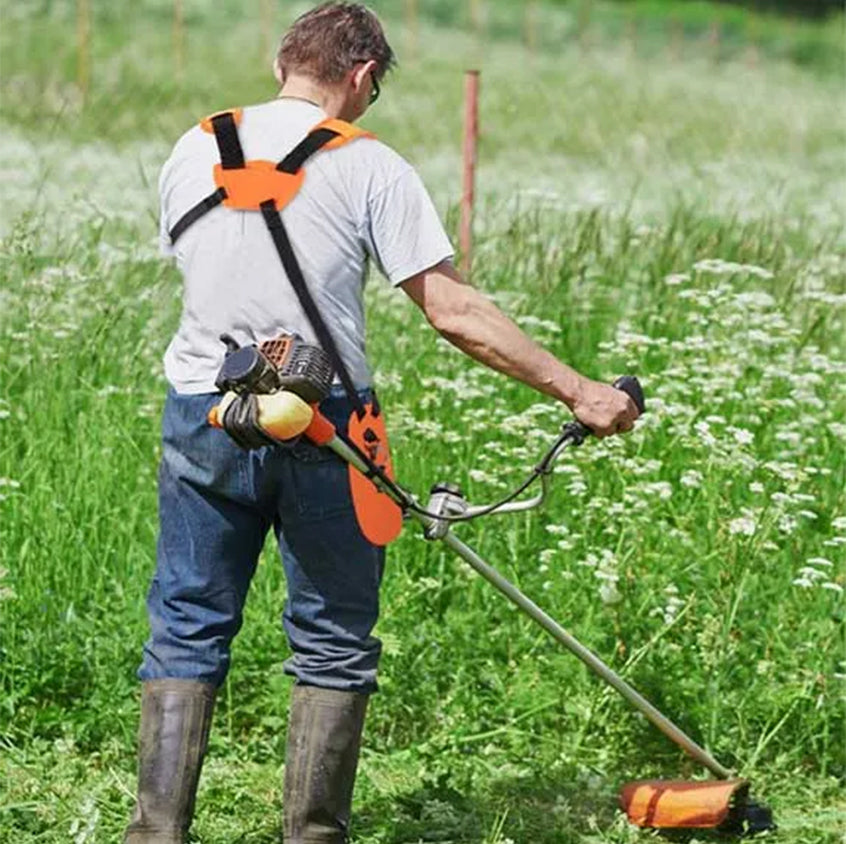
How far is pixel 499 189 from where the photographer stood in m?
13.4

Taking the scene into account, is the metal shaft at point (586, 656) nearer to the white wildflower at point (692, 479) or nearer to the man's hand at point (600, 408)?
the man's hand at point (600, 408)

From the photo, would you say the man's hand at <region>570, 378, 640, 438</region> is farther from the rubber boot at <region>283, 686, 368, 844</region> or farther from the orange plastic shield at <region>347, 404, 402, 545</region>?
the rubber boot at <region>283, 686, 368, 844</region>

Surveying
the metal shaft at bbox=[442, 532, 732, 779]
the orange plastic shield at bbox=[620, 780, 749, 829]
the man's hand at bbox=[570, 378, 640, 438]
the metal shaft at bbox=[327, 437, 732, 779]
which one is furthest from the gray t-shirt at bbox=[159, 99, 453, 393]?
the orange plastic shield at bbox=[620, 780, 749, 829]

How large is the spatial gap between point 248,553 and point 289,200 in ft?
2.69

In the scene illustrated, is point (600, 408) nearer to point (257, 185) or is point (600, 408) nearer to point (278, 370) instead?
point (278, 370)

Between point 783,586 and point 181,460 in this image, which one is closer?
point 181,460

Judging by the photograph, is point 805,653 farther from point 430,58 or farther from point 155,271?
point 430,58

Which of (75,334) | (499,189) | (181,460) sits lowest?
(499,189)

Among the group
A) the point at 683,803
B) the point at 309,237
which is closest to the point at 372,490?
the point at 309,237

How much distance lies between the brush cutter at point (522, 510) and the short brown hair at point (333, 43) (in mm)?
757

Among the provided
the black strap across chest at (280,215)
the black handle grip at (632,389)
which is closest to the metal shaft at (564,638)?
the black strap across chest at (280,215)

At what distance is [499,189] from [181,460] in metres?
8.95

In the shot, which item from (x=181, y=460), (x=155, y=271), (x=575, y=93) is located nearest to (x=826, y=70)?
(x=575, y=93)

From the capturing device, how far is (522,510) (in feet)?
16.2
